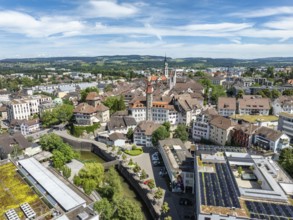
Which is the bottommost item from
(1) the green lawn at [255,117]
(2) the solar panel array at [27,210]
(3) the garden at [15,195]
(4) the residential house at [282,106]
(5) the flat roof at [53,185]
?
(3) the garden at [15,195]

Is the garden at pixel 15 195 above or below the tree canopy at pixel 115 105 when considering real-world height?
below

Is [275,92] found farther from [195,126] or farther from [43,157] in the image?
[43,157]

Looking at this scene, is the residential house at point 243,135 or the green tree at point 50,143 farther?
the green tree at point 50,143

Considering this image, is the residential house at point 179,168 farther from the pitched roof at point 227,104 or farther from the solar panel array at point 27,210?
the pitched roof at point 227,104

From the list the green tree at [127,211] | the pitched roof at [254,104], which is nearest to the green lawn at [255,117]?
the pitched roof at [254,104]

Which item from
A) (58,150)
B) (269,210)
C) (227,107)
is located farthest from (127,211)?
(227,107)

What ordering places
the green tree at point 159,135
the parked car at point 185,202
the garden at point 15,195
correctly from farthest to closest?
the green tree at point 159,135, the parked car at point 185,202, the garden at point 15,195
